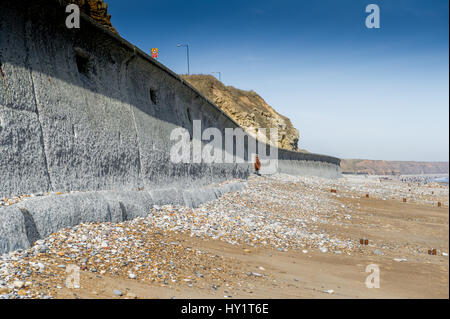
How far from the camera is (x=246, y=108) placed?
38.0 m

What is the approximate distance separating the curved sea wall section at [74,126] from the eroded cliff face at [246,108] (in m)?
24.5

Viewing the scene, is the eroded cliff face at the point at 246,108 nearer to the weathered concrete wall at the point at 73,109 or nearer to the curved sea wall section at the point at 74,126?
the weathered concrete wall at the point at 73,109

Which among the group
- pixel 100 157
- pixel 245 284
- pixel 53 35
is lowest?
pixel 245 284

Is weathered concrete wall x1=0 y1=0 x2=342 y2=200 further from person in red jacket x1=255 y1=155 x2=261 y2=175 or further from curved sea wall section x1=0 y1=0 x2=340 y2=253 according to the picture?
person in red jacket x1=255 y1=155 x2=261 y2=175

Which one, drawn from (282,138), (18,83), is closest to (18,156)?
(18,83)

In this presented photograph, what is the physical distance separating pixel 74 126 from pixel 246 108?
109 ft

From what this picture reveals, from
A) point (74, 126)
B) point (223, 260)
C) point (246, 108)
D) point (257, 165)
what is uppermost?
point (246, 108)

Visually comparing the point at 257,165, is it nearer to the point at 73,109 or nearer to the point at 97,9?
the point at 97,9

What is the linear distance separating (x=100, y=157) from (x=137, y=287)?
3575 millimetres

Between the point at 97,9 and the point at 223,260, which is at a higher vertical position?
the point at 97,9

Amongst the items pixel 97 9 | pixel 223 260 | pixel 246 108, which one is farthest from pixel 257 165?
pixel 246 108

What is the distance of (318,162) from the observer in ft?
120

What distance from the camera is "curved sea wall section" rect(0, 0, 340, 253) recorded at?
14.9 ft

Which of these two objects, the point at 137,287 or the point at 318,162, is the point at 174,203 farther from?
the point at 318,162
